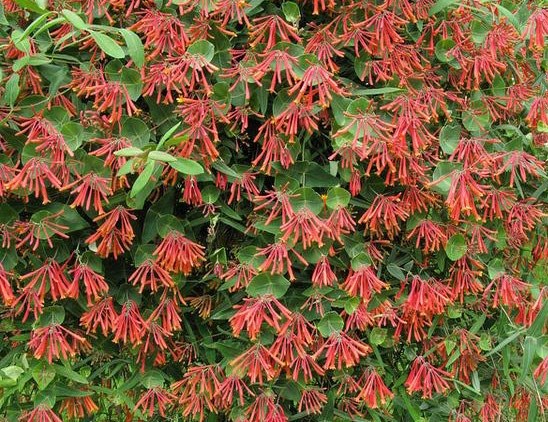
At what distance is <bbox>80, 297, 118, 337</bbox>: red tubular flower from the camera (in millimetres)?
1452

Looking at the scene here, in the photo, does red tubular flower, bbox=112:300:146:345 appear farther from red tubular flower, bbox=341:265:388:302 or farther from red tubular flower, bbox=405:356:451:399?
red tubular flower, bbox=405:356:451:399

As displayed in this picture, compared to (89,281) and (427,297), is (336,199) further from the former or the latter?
(89,281)

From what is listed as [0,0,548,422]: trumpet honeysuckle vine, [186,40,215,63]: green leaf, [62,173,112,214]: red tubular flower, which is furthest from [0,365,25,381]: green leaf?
[186,40,215,63]: green leaf

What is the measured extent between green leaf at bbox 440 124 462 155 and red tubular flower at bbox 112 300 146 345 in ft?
2.30

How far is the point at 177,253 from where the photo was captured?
143cm

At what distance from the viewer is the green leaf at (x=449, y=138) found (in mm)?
1551

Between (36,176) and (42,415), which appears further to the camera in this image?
(42,415)

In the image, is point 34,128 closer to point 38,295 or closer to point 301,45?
point 38,295

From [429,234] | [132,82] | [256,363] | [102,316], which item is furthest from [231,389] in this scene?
[132,82]

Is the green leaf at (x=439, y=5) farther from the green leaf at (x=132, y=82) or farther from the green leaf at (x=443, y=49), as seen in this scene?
the green leaf at (x=132, y=82)

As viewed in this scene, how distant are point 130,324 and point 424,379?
63 centimetres

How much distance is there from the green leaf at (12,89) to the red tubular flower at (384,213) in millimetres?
691

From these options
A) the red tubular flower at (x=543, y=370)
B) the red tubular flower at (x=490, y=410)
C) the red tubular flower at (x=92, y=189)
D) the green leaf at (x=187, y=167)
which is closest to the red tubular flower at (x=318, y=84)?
the green leaf at (x=187, y=167)

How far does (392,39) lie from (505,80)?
419 mm
